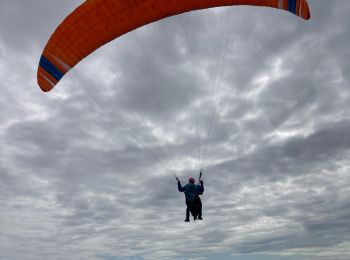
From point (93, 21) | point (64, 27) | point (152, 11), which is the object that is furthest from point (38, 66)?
point (152, 11)

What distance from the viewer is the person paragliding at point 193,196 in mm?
18469

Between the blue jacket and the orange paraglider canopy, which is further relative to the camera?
the blue jacket

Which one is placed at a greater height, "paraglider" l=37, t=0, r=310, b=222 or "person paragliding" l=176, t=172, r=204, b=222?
"paraglider" l=37, t=0, r=310, b=222

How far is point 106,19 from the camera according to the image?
16391mm

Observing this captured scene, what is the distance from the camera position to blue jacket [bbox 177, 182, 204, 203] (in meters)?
18.4

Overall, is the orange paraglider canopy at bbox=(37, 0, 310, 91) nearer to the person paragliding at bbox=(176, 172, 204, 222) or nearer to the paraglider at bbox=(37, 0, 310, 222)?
the paraglider at bbox=(37, 0, 310, 222)

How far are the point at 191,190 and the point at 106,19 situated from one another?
27.7ft

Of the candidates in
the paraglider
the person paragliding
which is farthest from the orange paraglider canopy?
the person paragliding

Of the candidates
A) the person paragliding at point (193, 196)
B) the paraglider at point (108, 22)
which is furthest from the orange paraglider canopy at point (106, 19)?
the person paragliding at point (193, 196)

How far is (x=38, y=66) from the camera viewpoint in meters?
18.9

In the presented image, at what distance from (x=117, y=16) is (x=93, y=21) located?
101 centimetres

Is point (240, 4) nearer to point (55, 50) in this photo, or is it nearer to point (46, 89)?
point (55, 50)

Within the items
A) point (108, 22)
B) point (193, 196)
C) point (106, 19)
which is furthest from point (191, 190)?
point (106, 19)

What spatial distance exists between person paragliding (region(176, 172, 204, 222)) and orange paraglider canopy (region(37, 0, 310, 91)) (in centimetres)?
716
